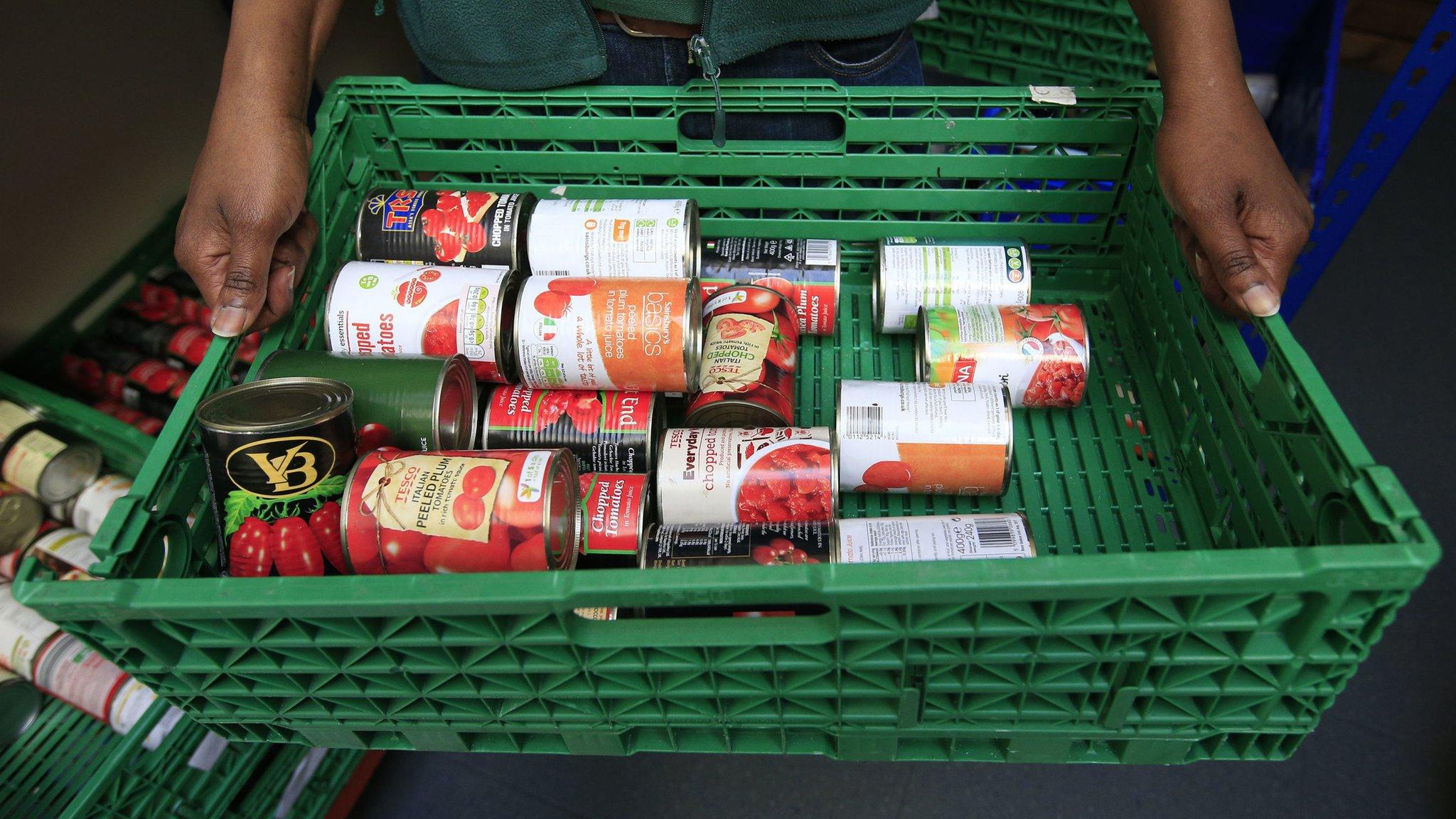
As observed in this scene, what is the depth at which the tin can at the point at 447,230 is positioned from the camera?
1.35m

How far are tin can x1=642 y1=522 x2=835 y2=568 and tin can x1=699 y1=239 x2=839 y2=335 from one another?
488 mm

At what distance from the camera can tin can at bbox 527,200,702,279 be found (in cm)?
133

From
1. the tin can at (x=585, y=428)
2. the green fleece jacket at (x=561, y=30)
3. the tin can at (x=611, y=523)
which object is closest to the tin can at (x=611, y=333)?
the tin can at (x=585, y=428)

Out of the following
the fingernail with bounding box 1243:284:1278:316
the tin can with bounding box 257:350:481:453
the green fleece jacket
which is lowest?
the tin can with bounding box 257:350:481:453

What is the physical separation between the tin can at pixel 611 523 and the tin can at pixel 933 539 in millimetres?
258

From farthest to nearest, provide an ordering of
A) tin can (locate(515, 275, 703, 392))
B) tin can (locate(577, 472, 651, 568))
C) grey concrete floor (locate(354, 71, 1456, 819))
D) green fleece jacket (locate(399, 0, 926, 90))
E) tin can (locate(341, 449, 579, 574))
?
grey concrete floor (locate(354, 71, 1456, 819))
green fleece jacket (locate(399, 0, 926, 90))
tin can (locate(515, 275, 703, 392))
tin can (locate(577, 472, 651, 568))
tin can (locate(341, 449, 579, 574))

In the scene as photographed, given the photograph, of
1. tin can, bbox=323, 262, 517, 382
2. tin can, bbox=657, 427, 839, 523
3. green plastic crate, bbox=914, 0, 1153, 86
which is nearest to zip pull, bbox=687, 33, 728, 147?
tin can, bbox=323, 262, 517, 382

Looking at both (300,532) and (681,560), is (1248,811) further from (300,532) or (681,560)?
(300,532)

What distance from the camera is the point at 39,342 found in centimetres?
180

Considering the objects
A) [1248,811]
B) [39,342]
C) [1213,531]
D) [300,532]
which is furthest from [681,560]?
[39,342]

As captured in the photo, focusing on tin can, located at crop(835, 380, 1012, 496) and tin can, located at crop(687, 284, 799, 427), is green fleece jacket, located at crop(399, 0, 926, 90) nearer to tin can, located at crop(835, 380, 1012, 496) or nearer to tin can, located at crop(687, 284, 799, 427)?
tin can, located at crop(687, 284, 799, 427)

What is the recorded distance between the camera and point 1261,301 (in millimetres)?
985

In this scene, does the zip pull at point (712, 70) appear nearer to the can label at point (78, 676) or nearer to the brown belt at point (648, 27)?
the brown belt at point (648, 27)

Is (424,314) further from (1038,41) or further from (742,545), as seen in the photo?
(1038,41)
